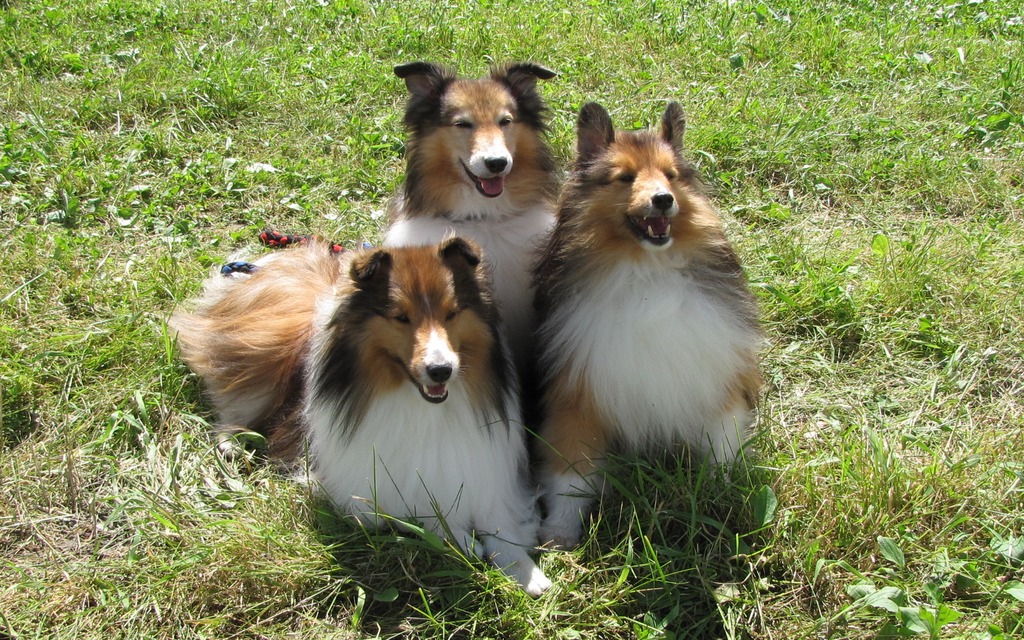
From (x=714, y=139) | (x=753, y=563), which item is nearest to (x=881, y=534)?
(x=753, y=563)

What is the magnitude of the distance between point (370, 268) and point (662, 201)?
1.06 metres

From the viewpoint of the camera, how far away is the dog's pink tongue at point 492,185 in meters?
3.75

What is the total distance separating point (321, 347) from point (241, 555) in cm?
80

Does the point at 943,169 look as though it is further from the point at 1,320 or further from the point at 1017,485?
the point at 1,320

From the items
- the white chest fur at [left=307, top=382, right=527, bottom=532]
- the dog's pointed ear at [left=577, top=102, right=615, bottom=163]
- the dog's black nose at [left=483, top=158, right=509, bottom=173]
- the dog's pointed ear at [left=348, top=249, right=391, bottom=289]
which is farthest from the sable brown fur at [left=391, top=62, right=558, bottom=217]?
the white chest fur at [left=307, top=382, right=527, bottom=532]

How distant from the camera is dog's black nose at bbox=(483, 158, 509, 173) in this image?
11.9ft

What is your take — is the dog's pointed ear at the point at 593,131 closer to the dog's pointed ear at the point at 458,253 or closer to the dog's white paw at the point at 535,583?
the dog's pointed ear at the point at 458,253

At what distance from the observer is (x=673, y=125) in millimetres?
3307

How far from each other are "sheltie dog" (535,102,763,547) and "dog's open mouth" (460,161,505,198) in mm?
566

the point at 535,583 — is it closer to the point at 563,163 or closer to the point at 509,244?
the point at 509,244

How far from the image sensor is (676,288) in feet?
10.0

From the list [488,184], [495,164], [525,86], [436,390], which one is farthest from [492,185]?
[436,390]

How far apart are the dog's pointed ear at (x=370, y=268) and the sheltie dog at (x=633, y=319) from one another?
70cm

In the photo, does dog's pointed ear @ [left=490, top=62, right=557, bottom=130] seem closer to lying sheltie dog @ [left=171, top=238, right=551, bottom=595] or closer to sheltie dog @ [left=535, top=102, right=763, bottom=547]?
sheltie dog @ [left=535, top=102, right=763, bottom=547]
